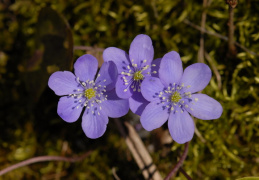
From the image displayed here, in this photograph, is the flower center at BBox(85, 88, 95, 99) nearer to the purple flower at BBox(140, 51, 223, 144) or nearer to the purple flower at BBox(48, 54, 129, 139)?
the purple flower at BBox(48, 54, 129, 139)

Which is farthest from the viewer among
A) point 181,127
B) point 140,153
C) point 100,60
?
point 140,153

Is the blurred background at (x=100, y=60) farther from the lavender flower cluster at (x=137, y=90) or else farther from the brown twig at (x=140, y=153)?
the lavender flower cluster at (x=137, y=90)

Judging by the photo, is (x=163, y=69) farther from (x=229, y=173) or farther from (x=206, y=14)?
(x=229, y=173)

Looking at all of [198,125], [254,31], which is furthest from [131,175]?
[254,31]

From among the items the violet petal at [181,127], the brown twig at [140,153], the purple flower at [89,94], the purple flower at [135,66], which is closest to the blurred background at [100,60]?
the brown twig at [140,153]

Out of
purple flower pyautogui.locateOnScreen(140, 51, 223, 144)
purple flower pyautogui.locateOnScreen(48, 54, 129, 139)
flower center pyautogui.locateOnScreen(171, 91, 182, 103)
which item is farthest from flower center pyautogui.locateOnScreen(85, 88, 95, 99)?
flower center pyautogui.locateOnScreen(171, 91, 182, 103)

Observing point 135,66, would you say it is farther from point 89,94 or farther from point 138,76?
point 89,94

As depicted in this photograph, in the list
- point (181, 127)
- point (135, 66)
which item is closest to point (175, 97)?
point (181, 127)
